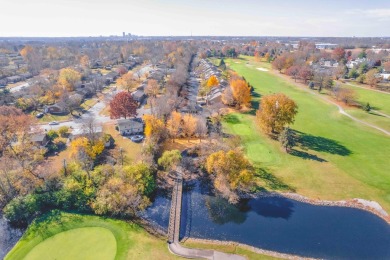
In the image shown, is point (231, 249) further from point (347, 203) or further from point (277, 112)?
point (277, 112)

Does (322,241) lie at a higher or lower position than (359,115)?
lower

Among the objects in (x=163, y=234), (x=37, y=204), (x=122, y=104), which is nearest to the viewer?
(x=163, y=234)

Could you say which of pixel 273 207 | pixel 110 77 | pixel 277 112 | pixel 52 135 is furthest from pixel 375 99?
pixel 110 77

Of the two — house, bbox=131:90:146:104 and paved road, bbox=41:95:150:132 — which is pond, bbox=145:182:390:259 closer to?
paved road, bbox=41:95:150:132

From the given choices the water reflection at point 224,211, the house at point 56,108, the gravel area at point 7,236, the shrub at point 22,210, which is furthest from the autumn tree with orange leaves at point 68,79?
the water reflection at point 224,211

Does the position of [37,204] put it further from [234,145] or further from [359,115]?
[359,115]

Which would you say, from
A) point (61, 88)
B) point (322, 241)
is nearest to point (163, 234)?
point (322, 241)

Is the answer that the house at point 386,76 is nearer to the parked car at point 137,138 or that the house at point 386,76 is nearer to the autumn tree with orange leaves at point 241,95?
the autumn tree with orange leaves at point 241,95
